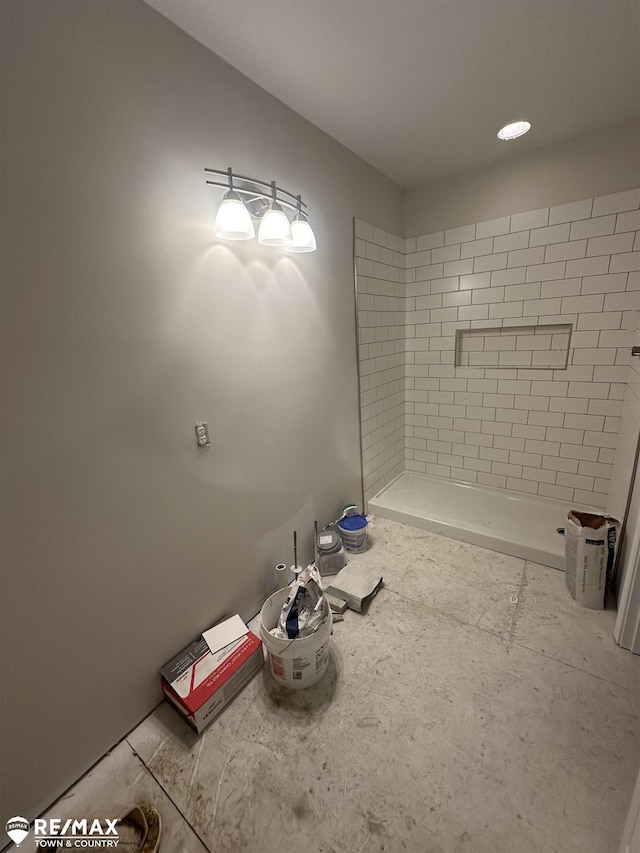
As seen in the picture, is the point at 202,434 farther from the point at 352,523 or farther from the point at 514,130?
the point at 514,130

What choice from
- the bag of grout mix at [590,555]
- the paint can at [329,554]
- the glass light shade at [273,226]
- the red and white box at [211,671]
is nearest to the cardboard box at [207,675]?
the red and white box at [211,671]

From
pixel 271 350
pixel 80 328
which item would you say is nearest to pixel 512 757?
pixel 271 350

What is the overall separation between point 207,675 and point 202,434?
885 millimetres

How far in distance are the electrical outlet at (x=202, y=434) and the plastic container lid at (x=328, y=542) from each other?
93 cm

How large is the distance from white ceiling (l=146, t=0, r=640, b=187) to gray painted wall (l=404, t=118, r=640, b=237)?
100 mm

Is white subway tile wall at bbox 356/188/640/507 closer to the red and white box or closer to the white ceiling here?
the white ceiling

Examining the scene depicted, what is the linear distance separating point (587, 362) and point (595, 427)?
40cm

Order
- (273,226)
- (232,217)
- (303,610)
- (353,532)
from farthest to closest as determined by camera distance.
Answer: (353,532), (303,610), (273,226), (232,217)

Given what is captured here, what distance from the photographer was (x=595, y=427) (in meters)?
2.01

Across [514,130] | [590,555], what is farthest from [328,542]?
[514,130]

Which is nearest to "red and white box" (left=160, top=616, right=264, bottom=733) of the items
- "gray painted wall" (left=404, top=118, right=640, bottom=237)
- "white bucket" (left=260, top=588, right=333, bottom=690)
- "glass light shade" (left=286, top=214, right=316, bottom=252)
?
"white bucket" (left=260, top=588, right=333, bottom=690)

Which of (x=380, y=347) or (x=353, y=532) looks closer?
(x=353, y=532)

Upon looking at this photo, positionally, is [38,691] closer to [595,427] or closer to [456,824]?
[456,824]

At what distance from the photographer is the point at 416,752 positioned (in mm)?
1064
